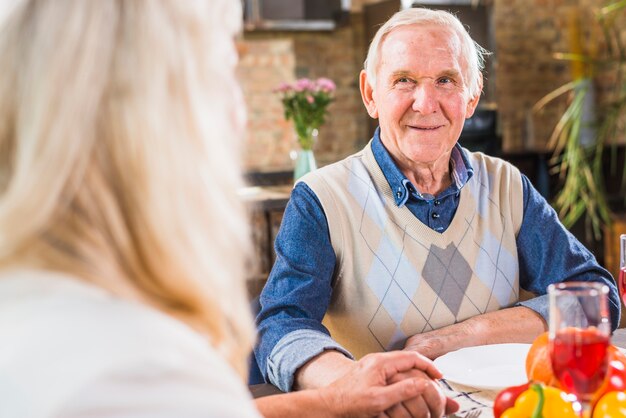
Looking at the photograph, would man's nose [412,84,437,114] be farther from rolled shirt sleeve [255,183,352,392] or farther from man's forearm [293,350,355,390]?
man's forearm [293,350,355,390]

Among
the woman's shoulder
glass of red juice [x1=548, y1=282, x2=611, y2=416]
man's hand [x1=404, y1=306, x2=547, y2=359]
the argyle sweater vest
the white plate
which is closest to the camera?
the woman's shoulder

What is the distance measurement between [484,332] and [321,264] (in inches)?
14.9

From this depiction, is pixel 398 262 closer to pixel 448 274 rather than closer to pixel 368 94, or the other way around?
pixel 448 274

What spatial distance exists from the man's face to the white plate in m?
0.57

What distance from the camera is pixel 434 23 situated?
1.92 metres

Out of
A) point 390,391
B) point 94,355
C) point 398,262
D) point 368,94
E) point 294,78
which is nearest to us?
point 94,355

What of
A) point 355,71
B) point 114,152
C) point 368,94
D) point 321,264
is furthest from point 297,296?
point 355,71

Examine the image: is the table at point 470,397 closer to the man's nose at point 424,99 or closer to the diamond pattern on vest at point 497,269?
the diamond pattern on vest at point 497,269

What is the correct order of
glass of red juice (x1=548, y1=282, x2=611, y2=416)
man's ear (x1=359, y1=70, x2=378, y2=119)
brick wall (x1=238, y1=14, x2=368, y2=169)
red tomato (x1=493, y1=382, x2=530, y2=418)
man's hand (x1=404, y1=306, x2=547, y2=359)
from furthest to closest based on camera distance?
brick wall (x1=238, y1=14, x2=368, y2=169) < man's ear (x1=359, y1=70, x2=378, y2=119) < man's hand (x1=404, y1=306, x2=547, y2=359) < red tomato (x1=493, y1=382, x2=530, y2=418) < glass of red juice (x1=548, y1=282, x2=611, y2=416)

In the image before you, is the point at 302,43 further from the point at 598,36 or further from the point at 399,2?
the point at 598,36

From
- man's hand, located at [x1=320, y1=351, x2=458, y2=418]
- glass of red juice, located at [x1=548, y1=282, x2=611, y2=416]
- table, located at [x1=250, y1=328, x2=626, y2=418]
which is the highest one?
glass of red juice, located at [x1=548, y1=282, x2=611, y2=416]

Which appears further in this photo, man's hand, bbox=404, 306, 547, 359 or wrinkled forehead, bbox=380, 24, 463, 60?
wrinkled forehead, bbox=380, 24, 463, 60

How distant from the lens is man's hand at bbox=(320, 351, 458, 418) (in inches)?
49.0

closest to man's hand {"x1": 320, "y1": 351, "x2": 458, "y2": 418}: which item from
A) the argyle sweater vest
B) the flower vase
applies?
the argyle sweater vest
